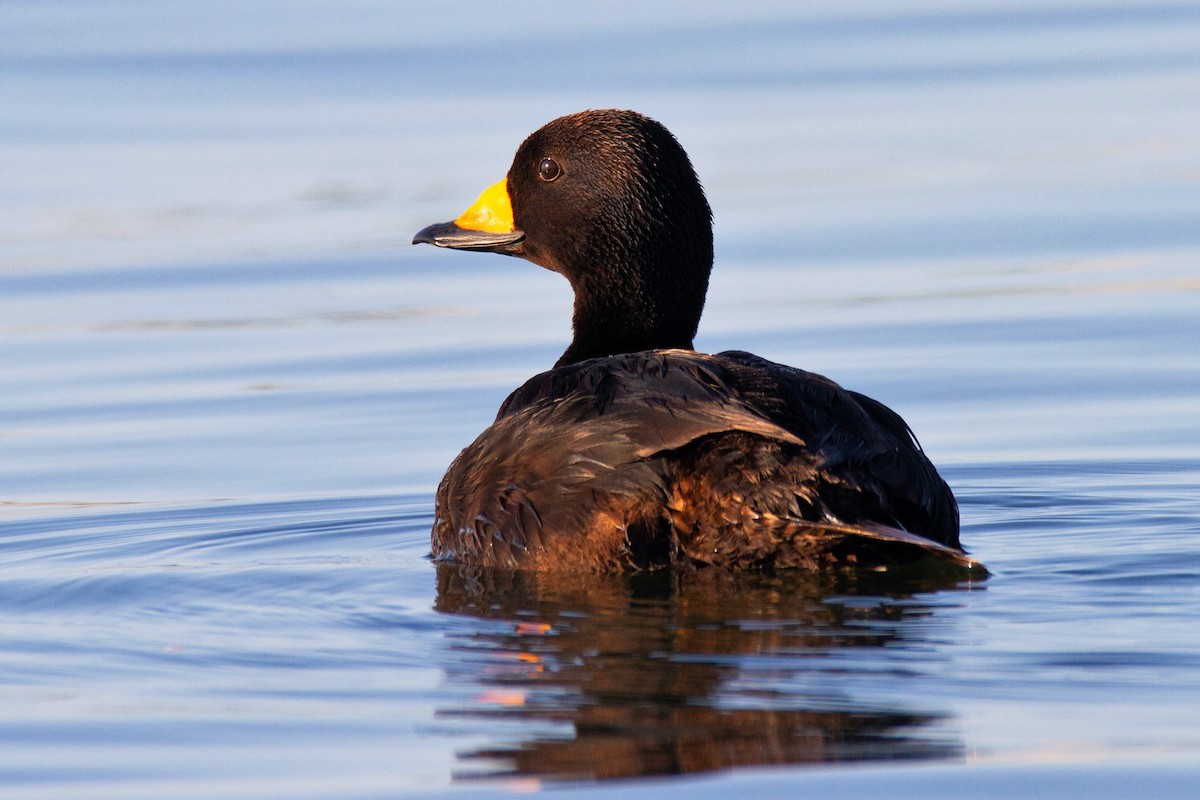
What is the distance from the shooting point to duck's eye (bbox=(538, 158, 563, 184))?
8523 millimetres

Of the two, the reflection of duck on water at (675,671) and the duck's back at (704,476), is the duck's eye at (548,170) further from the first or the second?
the reflection of duck on water at (675,671)

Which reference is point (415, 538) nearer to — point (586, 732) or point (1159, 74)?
point (586, 732)

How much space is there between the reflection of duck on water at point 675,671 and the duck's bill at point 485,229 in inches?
81.4

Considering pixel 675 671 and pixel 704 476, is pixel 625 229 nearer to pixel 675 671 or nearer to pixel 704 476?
pixel 704 476

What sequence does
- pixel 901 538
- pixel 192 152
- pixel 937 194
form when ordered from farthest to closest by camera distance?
pixel 192 152
pixel 937 194
pixel 901 538

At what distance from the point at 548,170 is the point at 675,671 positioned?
3.34m

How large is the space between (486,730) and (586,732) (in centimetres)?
25

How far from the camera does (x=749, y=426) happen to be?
20.5ft

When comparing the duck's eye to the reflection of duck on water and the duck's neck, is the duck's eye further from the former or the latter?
the reflection of duck on water

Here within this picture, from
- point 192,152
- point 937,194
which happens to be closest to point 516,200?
point 937,194

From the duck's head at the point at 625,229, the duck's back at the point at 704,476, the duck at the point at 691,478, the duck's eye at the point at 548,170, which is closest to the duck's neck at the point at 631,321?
the duck's head at the point at 625,229

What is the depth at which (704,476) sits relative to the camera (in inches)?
254

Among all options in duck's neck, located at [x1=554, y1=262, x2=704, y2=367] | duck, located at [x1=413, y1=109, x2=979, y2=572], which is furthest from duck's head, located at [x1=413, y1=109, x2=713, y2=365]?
duck, located at [x1=413, y1=109, x2=979, y2=572]

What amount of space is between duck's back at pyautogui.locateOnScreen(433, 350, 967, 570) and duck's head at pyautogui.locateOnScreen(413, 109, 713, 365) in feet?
3.83
